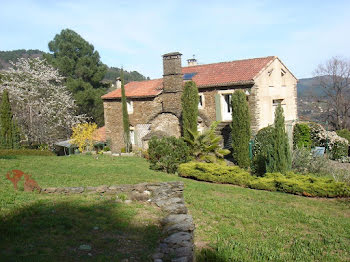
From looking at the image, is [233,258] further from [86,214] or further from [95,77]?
[95,77]

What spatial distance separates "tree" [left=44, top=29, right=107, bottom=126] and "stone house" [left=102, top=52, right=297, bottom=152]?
43.0 ft

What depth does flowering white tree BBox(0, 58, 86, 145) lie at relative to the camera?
27.3 m

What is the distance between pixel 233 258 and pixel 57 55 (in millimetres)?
41120

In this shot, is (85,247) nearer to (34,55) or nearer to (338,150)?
(338,150)

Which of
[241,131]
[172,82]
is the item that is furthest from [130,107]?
[241,131]

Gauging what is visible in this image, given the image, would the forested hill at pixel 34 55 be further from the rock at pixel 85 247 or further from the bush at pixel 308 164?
the rock at pixel 85 247

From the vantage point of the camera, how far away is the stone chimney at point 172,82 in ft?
73.1

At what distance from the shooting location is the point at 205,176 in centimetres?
1370

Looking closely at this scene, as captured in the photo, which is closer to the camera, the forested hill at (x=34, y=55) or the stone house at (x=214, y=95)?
the stone house at (x=214, y=95)

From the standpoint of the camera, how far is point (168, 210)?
730cm

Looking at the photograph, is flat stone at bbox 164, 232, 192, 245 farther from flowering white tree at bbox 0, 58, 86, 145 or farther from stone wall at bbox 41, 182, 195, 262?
flowering white tree at bbox 0, 58, 86, 145

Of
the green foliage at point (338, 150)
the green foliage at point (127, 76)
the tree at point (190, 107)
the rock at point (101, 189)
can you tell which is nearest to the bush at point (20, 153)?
the tree at point (190, 107)

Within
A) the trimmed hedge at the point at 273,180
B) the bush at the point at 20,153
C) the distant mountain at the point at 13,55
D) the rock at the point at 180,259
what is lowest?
the trimmed hedge at the point at 273,180

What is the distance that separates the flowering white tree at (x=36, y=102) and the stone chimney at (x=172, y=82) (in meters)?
11.8
